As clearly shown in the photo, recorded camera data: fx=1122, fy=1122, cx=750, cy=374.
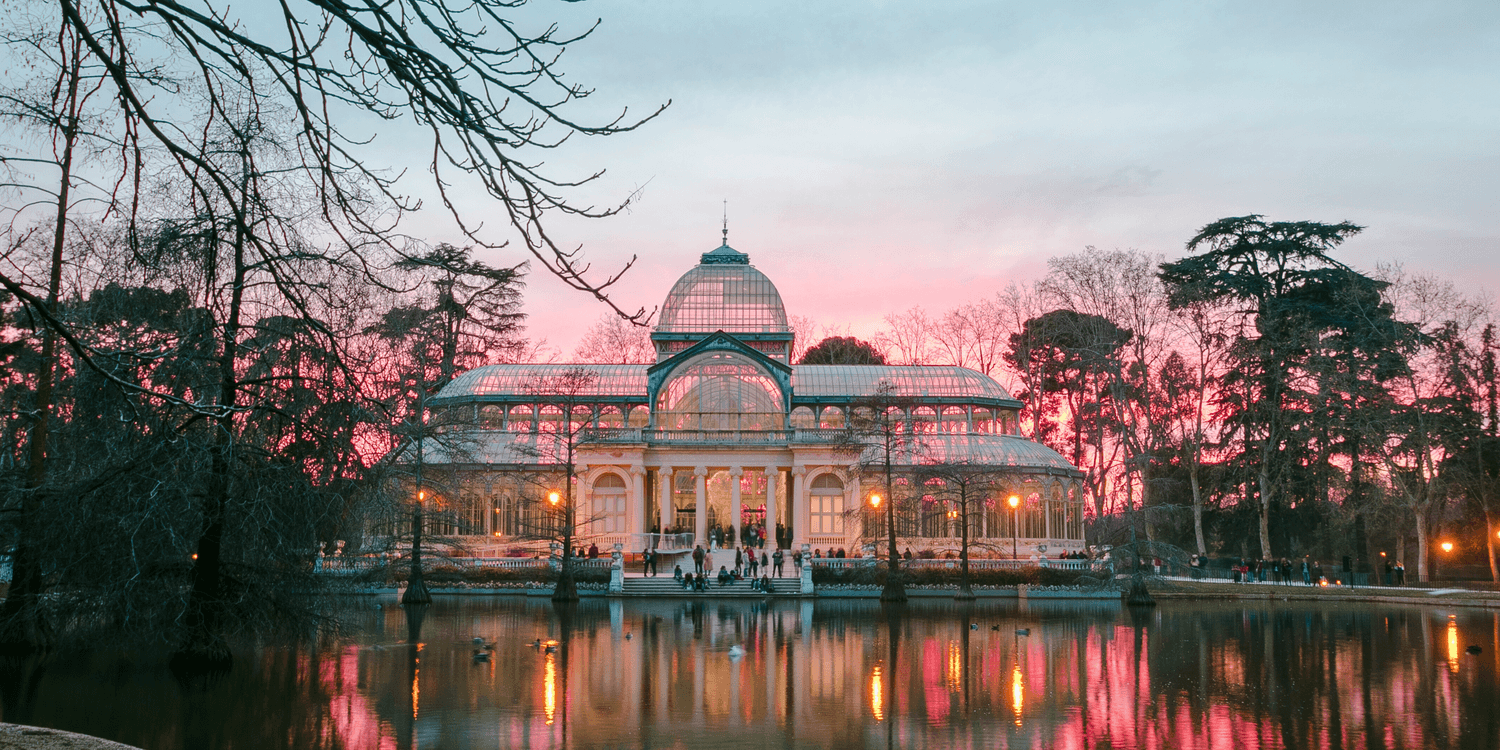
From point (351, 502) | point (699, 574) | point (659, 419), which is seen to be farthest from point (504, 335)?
point (351, 502)

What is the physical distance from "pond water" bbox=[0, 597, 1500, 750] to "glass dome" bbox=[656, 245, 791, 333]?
28746 mm

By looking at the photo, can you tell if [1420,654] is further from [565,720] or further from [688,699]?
[565,720]

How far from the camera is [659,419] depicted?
1969 inches

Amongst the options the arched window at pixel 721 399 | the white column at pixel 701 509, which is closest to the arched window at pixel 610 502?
the arched window at pixel 721 399

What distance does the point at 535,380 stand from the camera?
52188mm

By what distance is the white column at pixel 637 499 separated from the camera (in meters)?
48.3

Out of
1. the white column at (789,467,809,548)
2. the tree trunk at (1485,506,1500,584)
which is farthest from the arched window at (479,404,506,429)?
the tree trunk at (1485,506,1500,584)

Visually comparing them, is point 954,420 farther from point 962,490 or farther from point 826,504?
point 962,490

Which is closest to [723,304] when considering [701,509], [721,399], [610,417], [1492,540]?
[721,399]

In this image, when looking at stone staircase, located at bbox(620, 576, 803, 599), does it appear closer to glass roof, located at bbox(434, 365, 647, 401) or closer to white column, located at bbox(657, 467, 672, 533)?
white column, located at bbox(657, 467, 672, 533)

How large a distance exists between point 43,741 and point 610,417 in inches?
1792

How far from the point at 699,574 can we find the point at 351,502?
21.0m

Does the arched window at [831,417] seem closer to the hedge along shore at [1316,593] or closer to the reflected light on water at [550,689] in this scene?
Answer: the hedge along shore at [1316,593]

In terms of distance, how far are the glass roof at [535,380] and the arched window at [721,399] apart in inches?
95.5
